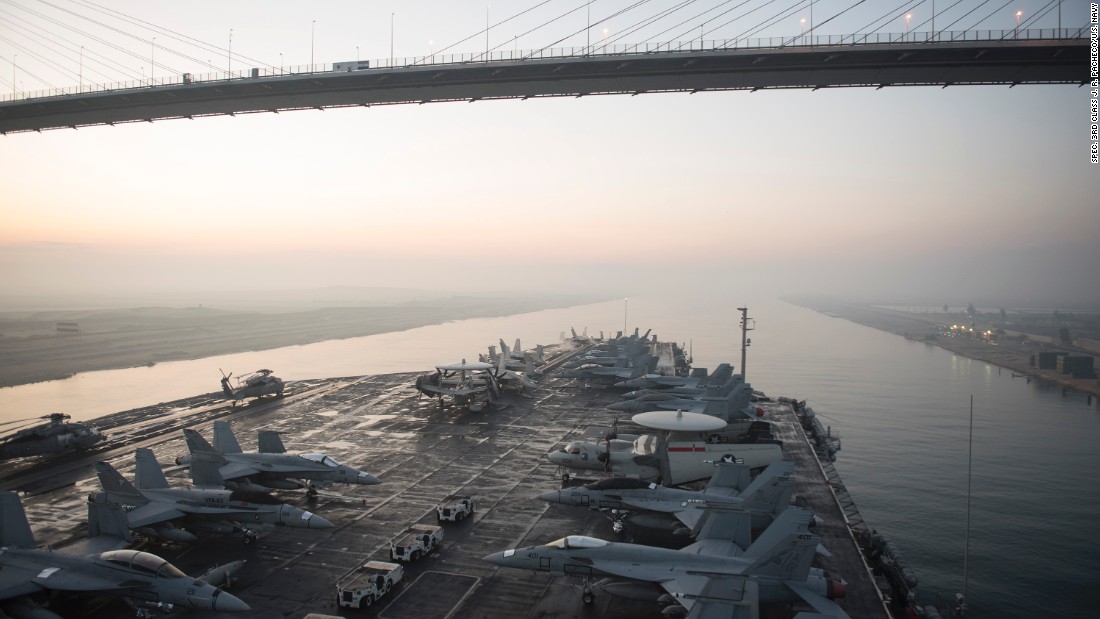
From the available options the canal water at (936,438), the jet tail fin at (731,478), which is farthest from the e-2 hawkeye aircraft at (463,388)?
Result: the jet tail fin at (731,478)

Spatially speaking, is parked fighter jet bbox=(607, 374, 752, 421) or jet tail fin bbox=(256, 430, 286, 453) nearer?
jet tail fin bbox=(256, 430, 286, 453)

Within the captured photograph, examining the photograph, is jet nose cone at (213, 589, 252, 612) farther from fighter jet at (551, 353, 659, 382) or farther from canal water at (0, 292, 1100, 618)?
fighter jet at (551, 353, 659, 382)

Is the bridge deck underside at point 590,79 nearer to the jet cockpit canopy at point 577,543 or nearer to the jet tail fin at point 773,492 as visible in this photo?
the jet tail fin at point 773,492

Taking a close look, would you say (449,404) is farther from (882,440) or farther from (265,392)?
(882,440)

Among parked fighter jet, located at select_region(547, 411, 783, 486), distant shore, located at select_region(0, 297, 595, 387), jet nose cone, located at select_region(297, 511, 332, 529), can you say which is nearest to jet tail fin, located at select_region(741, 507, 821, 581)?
parked fighter jet, located at select_region(547, 411, 783, 486)

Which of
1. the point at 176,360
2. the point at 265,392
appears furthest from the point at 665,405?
the point at 176,360

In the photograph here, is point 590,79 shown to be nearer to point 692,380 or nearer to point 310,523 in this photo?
point 692,380
